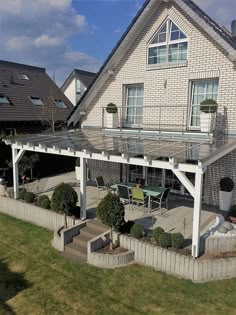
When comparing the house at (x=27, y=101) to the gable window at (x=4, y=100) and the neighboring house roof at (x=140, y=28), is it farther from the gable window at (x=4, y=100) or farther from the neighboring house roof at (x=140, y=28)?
the neighboring house roof at (x=140, y=28)

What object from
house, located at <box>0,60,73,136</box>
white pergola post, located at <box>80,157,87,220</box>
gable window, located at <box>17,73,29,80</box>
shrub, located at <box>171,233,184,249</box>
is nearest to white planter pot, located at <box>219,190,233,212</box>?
shrub, located at <box>171,233,184,249</box>

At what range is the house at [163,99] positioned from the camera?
1134 cm

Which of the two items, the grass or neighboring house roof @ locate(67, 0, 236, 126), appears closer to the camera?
the grass

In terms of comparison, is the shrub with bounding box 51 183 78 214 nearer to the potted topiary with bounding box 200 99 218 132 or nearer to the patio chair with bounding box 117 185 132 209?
the patio chair with bounding box 117 185 132 209

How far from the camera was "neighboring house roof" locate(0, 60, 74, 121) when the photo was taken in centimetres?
2264

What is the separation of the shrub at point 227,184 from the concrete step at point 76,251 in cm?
670

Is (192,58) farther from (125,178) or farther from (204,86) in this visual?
(125,178)

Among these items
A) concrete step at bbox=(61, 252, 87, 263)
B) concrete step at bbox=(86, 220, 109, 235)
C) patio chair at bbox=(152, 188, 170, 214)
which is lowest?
concrete step at bbox=(61, 252, 87, 263)

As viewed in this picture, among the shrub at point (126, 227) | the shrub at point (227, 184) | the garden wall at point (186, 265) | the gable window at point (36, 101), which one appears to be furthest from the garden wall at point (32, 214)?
the gable window at point (36, 101)

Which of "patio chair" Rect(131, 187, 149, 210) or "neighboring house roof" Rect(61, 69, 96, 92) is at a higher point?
"neighboring house roof" Rect(61, 69, 96, 92)

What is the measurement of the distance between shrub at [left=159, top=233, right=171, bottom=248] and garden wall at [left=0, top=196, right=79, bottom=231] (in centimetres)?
376

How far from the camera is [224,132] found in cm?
1277

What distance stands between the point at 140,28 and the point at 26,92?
48.3 ft

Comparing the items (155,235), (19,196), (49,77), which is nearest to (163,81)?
(155,235)
